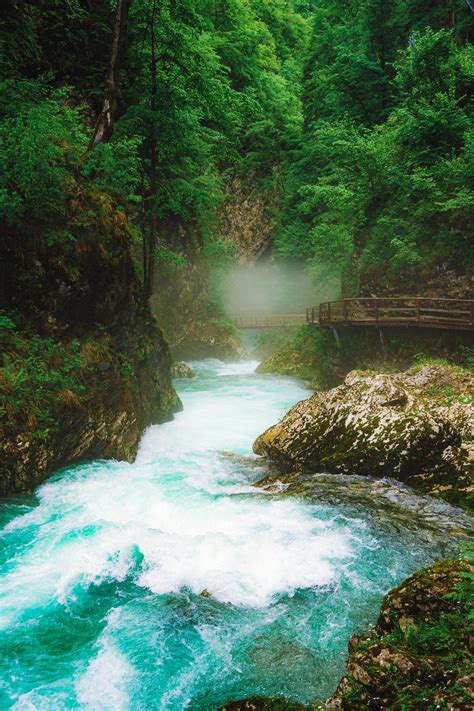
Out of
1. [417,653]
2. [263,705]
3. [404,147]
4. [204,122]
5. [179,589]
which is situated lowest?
[179,589]

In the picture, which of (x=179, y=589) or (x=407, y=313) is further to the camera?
(x=407, y=313)

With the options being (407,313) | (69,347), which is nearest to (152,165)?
(69,347)

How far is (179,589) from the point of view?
5336 millimetres

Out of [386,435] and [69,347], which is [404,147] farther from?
[69,347]

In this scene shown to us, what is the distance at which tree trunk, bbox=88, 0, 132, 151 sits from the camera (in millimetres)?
11266

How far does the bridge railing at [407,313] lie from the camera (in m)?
13.9

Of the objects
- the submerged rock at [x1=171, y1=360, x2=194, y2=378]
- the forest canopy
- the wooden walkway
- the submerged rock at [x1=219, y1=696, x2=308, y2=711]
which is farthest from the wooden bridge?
the submerged rock at [x1=219, y1=696, x2=308, y2=711]

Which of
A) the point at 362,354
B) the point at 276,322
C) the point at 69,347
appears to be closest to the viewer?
the point at 69,347

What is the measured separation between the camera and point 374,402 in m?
8.90

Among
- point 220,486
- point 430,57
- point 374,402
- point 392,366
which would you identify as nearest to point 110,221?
point 220,486

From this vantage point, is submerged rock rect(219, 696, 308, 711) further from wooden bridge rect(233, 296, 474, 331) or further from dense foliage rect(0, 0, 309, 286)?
wooden bridge rect(233, 296, 474, 331)

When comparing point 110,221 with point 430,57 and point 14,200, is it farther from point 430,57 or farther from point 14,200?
point 430,57

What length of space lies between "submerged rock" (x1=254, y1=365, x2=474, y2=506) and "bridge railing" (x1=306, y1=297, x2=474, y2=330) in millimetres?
4019

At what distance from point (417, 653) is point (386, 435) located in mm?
5537
